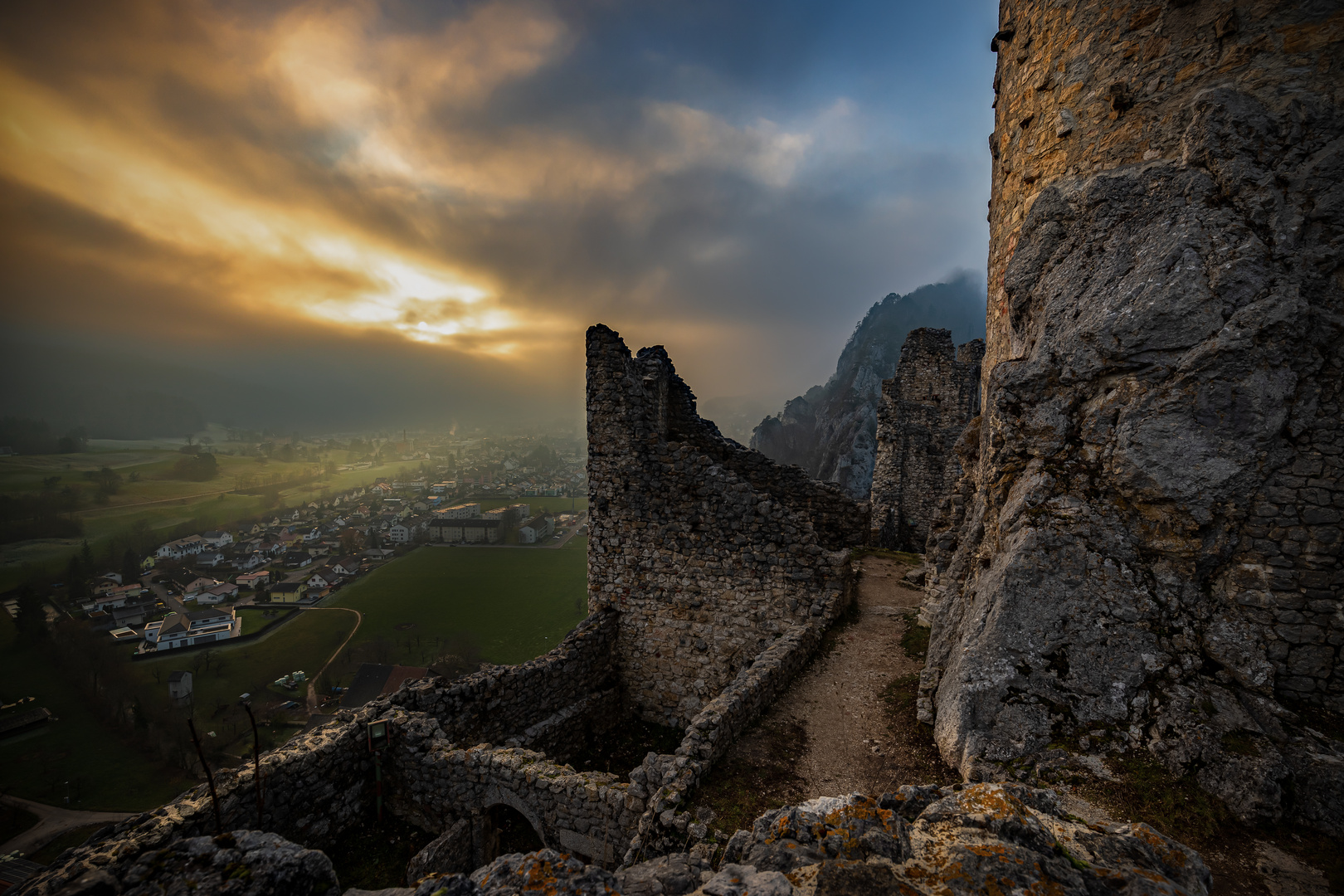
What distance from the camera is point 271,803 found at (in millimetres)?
6145

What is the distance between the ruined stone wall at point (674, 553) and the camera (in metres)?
9.62

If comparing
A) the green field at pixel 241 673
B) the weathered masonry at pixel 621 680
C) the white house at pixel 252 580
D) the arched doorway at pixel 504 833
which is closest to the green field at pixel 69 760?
the green field at pixel 241 673

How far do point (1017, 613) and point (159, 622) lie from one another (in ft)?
170

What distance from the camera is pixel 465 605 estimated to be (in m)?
47.9

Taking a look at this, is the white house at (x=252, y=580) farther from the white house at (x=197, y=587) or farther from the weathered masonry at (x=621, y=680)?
the weathered masonry at (x=621, y=680)

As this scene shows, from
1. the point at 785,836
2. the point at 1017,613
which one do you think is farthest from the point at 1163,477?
the point at 785,836

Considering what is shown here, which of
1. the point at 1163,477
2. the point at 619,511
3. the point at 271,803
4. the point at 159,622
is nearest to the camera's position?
the point at 1163,477

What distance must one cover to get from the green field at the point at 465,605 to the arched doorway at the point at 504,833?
33.2 meters

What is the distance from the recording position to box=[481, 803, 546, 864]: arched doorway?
7.07m

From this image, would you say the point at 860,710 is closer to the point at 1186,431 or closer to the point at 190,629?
the point at 1186,431

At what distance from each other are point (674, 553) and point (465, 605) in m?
45.5

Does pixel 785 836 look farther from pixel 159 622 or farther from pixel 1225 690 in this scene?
pixel 159 622

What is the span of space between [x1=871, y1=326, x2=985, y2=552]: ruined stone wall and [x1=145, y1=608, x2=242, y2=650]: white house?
152ft

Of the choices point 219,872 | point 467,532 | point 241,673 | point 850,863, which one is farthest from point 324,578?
point 850,863
